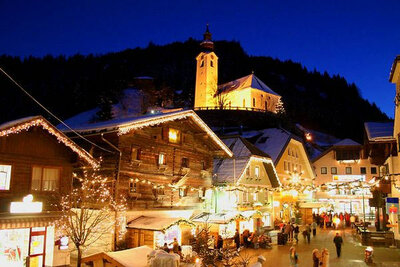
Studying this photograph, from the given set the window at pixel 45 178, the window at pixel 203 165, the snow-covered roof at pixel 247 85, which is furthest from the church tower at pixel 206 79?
the window at pixel 45 178

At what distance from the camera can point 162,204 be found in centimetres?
2547

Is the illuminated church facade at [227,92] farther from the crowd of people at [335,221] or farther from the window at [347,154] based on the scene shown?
the crowd of people at [335,221]

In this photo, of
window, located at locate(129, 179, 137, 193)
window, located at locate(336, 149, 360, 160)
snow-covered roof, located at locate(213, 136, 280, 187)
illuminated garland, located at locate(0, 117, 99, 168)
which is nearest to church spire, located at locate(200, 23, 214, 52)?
window, located at locate(336, 149, 360, 160)

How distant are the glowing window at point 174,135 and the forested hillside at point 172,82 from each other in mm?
52485

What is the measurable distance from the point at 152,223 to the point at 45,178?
6904 millimetres

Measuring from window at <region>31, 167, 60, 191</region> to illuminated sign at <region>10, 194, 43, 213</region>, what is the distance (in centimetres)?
92

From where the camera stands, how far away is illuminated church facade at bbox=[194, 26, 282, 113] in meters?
91.7

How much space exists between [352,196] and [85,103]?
68.1 meters

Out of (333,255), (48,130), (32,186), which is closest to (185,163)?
(333,255)

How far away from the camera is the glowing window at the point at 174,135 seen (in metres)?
26.8

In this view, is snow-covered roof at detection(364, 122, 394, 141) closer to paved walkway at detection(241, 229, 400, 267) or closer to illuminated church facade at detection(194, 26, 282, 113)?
paved walkway at detection(241, 229, 400, 267)

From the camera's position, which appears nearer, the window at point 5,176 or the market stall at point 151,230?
the window at point 5,176

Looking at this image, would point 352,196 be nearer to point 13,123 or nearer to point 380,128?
point 380,128

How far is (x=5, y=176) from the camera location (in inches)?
655
